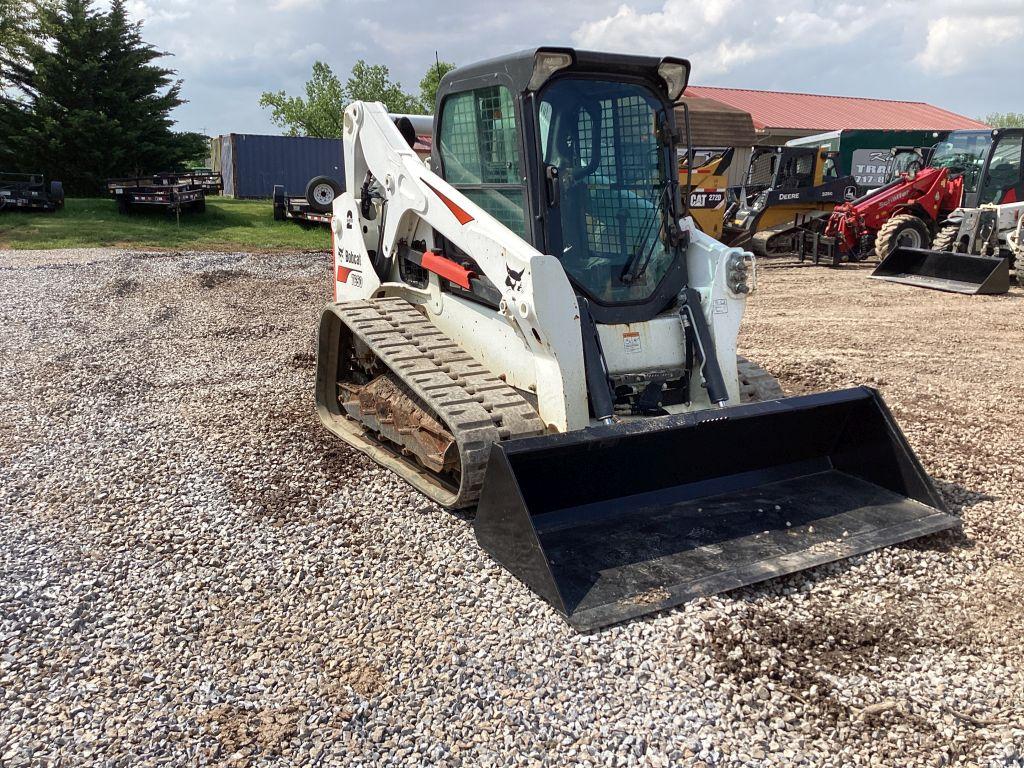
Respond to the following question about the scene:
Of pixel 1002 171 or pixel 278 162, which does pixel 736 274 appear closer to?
pixel 1002 171

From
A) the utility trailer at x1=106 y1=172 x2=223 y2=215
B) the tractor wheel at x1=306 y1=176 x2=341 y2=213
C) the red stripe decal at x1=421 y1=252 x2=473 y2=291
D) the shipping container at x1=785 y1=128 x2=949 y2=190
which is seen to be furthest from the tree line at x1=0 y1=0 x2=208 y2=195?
the red stripe decal at x1=421 y1=252 x2=473 y2=291

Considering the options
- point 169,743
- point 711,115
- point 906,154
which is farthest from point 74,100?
point 169,743

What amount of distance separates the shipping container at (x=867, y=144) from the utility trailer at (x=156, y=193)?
13.8 meters

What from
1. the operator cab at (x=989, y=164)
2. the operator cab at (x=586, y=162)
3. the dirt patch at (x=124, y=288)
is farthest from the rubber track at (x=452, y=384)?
the operator cab at (x=989, y=164)

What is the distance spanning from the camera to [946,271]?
41.8 ft

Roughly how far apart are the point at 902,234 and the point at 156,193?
15.5 metres

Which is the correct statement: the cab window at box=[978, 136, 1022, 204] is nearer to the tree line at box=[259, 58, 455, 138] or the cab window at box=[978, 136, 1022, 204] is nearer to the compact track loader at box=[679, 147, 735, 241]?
the compact track loader at box=[679, 147, 735, 241]

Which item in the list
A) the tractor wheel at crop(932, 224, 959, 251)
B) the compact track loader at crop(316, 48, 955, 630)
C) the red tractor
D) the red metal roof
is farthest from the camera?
the red metal roof

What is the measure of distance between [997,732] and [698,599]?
3.73ft

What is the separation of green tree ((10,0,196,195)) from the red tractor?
17934mm

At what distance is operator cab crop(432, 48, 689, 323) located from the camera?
4.46 m

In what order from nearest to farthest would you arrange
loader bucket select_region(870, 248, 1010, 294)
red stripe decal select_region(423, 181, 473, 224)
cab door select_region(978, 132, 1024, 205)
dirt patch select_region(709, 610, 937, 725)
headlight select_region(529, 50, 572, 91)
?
1. dirt patch select_region(709, 610, 937, 725)
2. headlight select_region(529, 50, 572, 91)
3. red stripe decal select_region(423, 181, 473, 224)
4. loader bucket select_region(870, 248, 1010, 294)
5. cab door select_region(978, 132, 1024, 205)

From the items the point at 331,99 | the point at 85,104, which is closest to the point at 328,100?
the point at 331,99

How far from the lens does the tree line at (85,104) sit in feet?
73.7
